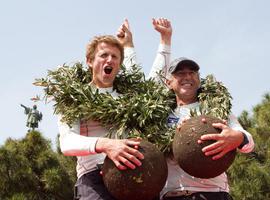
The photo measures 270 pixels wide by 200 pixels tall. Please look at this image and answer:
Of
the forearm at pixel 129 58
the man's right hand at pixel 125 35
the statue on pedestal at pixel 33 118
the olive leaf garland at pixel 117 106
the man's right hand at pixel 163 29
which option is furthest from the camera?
the statue on pedestal at pixel 33 118

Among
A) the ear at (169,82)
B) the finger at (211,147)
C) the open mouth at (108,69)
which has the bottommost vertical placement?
the finger at (211,147)

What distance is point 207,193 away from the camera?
3.46 metres

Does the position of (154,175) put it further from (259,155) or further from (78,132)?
(259,155)

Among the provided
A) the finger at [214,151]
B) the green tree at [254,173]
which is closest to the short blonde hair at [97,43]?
the finger at [214,151]

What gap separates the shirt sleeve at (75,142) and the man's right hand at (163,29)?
136 centimetres

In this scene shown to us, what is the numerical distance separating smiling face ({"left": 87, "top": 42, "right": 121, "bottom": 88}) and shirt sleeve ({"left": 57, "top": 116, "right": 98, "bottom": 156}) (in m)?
0.45

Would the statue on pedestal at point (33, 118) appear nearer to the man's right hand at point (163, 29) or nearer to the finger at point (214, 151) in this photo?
the man's right hand at point (163, 29)

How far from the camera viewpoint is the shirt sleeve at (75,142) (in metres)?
3.32

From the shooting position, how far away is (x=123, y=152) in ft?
10.3

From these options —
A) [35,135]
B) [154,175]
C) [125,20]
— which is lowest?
[35,135]

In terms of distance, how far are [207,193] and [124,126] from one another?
2.46 feet

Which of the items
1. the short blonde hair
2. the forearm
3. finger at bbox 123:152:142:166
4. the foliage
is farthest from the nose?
finger at bbox 123:152:142:166

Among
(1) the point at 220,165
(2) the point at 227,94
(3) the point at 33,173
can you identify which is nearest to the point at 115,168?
(1) the point at 220,165

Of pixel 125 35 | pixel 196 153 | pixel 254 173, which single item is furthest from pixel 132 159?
pixel 254 173
